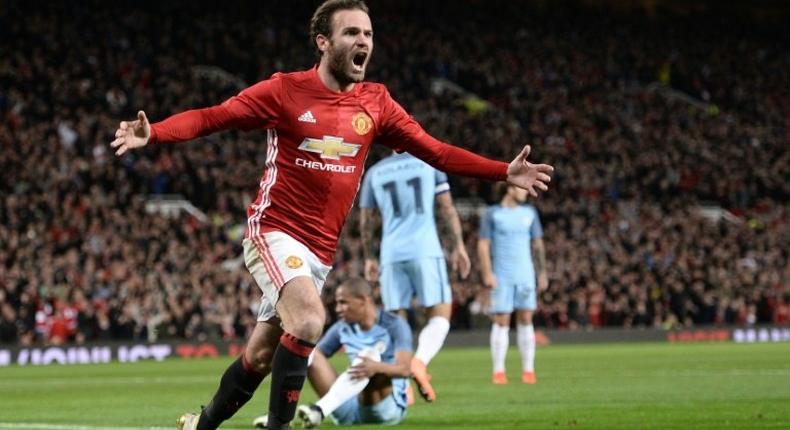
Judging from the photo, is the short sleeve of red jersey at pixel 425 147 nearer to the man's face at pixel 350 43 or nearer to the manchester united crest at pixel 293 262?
the man's face at pixel 350 43

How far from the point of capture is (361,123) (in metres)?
7.15

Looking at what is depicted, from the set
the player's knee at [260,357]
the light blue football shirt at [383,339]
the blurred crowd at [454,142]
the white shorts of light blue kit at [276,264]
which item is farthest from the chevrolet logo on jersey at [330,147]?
the blurred crowd at [454,142]

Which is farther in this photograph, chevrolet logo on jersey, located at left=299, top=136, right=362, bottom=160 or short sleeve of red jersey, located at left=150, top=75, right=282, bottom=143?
chevrolet logo on jersey, located at left=299, top=136, right=362, bottom=160

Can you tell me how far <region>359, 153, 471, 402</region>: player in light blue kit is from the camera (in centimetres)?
1191

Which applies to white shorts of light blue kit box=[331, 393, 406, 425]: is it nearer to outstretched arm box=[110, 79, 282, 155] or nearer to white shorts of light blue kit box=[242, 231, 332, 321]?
white shorts of light blue kit box=[242, 231, 332, 321]

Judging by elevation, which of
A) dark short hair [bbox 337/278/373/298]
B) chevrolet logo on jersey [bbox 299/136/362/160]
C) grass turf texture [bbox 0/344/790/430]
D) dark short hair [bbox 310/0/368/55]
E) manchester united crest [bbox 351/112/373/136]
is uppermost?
dark short hair [bbox 310/0/368/55]

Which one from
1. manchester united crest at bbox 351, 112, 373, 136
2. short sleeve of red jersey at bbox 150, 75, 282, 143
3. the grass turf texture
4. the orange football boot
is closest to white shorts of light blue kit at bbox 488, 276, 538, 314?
the orange football boot

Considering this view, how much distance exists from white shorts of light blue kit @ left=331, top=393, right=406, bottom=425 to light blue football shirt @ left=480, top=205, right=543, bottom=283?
6.17 m

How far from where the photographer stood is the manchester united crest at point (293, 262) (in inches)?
→ 267

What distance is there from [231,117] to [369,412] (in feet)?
11.6

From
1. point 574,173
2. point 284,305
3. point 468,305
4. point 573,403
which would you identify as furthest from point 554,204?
point 284,305

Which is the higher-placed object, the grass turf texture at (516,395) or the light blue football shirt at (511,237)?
the light blue football shirt at (511,237)

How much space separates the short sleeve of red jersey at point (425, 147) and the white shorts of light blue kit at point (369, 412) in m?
2.69

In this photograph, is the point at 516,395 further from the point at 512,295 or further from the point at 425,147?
the point at 425,147
